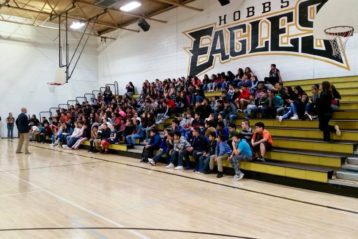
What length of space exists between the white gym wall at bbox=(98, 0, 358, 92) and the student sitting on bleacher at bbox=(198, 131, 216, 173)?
4779 mm

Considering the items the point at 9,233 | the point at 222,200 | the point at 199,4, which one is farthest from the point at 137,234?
the point at 199,4

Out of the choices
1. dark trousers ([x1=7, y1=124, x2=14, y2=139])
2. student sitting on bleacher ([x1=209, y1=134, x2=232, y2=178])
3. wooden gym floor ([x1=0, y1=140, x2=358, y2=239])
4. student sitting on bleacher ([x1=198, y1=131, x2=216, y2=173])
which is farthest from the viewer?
dark trousers ([x1=7, y1=124, x2=14, y2=139])

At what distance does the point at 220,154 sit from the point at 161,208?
2.71 meters

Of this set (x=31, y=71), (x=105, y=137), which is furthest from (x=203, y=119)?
(x=31, y=71)

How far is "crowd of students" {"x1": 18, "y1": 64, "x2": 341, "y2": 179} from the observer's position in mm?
7117

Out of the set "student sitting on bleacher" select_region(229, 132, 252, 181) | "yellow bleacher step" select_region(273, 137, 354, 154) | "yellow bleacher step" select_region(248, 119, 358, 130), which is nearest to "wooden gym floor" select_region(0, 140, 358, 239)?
"student sitting on bleacher" select_region(229, 132, 252, 181)

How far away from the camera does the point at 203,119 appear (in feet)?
31.7

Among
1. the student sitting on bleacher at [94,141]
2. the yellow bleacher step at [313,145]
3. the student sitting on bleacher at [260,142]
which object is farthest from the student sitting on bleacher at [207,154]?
the student sitting on bleacher at [94,141]

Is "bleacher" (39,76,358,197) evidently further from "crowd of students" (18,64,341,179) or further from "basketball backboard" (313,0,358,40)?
"basketball backboard" (313,0,358,40)

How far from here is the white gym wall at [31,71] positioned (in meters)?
17.4

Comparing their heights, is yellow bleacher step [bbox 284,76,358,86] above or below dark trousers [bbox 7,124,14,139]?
above

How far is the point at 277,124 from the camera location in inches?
331

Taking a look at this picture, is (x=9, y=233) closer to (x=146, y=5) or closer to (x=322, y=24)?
(x=322, y=24)

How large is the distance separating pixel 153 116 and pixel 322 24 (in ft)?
21.9
